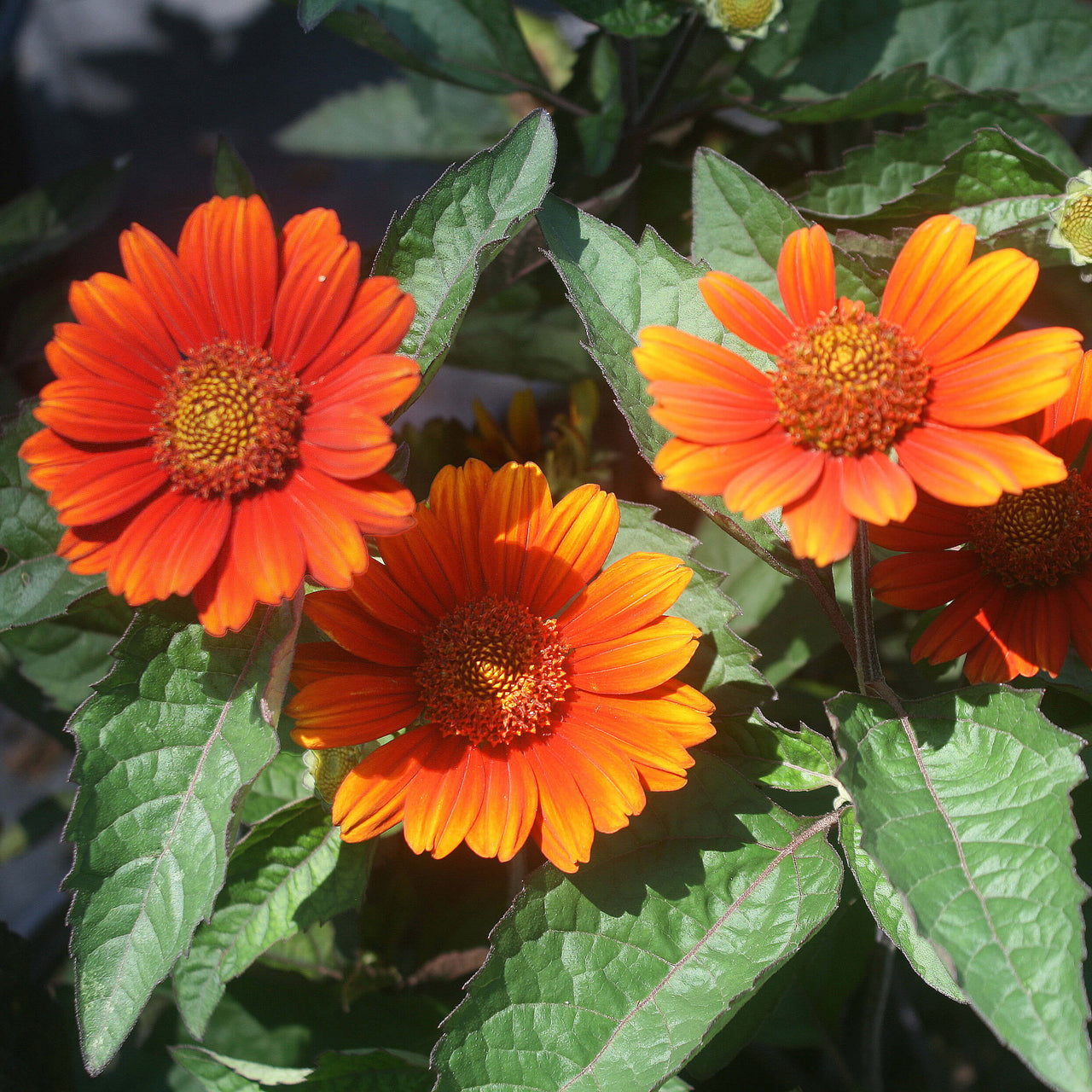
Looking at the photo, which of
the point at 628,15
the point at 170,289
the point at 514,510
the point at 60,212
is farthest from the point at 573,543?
the point at 60,212

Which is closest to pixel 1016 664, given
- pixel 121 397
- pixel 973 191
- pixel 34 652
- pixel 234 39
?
pixel 973 191

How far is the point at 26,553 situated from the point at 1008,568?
35.8 inches

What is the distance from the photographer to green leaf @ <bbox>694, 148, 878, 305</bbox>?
996mm

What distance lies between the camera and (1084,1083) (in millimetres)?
627

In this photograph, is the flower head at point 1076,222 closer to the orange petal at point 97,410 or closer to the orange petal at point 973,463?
the orange petal at point 973,463

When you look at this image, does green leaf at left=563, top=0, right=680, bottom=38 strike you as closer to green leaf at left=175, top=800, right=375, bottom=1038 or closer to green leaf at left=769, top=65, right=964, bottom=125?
green leaf at left=769, top=65, right=964, bottom=125

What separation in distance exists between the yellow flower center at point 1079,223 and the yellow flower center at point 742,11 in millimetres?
403

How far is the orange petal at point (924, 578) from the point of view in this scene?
0.88 metres

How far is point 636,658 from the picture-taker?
0.85 metres

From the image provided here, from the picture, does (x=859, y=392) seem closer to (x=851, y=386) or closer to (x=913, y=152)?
(x=851, y=386)

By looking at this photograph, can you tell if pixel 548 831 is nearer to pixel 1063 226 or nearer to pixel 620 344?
pixel 620 344

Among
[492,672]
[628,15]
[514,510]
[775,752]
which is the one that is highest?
[628,15]

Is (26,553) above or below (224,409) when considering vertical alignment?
below

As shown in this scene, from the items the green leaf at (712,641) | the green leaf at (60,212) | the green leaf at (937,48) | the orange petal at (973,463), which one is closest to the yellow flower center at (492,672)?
the green leaf at (712,641)
